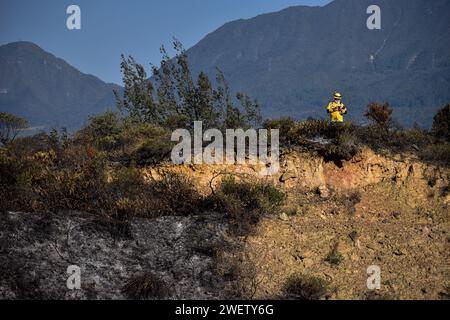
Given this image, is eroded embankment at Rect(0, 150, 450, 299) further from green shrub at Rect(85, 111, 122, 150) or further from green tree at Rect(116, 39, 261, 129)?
green tree at Rect(116, 39, 261, 129)

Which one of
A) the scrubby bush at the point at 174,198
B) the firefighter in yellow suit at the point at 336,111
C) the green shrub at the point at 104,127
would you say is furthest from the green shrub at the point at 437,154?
the green shrub at the point at 104,127

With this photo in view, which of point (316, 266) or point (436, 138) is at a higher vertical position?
point (436, 138)

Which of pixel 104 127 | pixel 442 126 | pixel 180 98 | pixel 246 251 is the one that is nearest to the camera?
pixel 246 251

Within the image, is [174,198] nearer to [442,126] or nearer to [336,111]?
[336,111]

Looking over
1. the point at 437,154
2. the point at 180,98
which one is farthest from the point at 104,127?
the point at 437,154

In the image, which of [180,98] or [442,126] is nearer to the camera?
[442,126]

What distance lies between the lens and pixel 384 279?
10.4 meters

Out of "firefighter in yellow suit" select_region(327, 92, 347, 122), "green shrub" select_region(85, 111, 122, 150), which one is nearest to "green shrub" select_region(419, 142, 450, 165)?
"firefighter in yellow suit" select_region(327, 92, 347, 122)

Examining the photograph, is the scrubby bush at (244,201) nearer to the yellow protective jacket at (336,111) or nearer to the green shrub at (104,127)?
the yellow protective jacket at (336,111)

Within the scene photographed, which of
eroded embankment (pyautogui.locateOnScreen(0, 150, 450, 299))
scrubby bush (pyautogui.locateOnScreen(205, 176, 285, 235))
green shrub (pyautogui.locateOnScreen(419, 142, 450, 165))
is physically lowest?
eroded embankment (pyautogui.locateOnScreen(0, 150, 450, 299))

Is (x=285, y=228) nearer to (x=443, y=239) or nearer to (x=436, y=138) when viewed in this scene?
(x=443, y=239)
